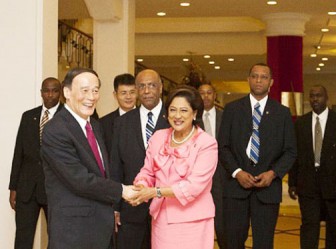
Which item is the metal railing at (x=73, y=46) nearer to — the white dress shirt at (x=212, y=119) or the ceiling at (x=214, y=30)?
the ceiling at (x=214, y=30)

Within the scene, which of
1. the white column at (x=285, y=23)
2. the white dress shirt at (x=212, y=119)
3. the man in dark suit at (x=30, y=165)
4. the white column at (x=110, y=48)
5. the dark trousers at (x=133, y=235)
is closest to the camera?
the dark trousers at (x=133, y=235)

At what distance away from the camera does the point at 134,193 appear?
14.4 ft

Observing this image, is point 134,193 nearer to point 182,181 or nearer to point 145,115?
point 182,181

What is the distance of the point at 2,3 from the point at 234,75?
2148 cm

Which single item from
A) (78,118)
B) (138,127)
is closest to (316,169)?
(138,127)

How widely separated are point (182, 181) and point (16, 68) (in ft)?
9.60

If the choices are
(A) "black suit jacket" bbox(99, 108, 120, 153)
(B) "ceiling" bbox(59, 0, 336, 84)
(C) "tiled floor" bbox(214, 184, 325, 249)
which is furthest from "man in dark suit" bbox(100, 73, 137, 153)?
(B) "ceiling" bbox(59, 0, 336, 84)

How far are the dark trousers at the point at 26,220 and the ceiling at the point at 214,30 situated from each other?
7.06 metres

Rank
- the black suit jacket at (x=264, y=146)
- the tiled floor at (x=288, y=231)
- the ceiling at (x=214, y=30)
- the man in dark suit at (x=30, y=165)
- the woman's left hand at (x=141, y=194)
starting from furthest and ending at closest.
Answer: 1. the ceiling at (x=214, y=30)
2. the tiled floor at (x=288, y=231)
3. the man in dark suit at (x=30, y=165)
4. the black suit jacket at (x=264, y=146)
5. the woman's left hand at (x=141, y=194)

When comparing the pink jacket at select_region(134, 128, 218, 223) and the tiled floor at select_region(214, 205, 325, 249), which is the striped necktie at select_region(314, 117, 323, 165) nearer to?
the tiled floor at select_region(214, 205, 325, 249)

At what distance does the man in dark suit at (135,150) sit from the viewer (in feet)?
17.8

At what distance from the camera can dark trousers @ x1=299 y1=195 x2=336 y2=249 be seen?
23.5 feet

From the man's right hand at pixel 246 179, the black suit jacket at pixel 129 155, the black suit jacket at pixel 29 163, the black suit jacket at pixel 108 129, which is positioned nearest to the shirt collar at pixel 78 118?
the black suit jacket at pixel 129 155

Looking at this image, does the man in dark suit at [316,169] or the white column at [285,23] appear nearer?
the man in dark suit at [316,169]
